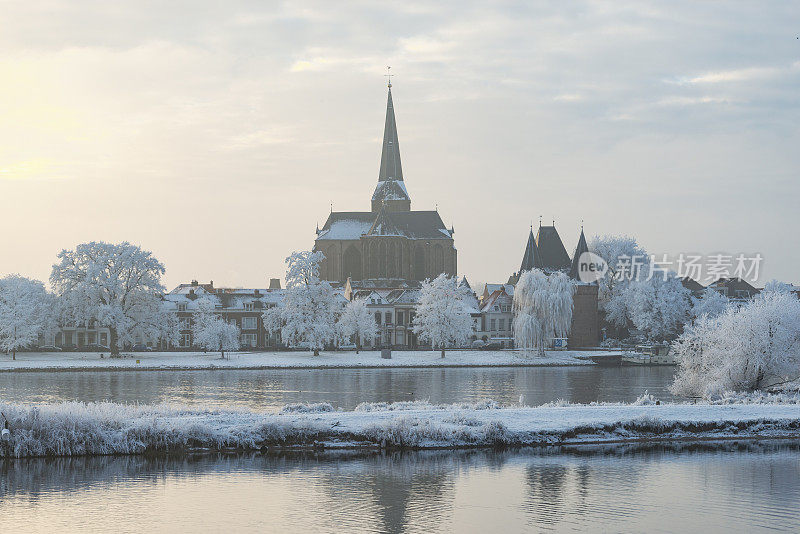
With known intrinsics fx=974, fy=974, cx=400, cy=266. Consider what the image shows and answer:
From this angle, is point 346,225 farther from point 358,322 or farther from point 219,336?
point 219,336

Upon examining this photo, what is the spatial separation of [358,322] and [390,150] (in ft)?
159

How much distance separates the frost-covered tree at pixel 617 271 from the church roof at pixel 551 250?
11.6ft

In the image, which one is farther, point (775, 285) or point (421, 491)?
point (775, 285)

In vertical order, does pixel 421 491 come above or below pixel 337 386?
below

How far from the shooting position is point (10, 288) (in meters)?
85.2

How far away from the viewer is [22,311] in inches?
3228

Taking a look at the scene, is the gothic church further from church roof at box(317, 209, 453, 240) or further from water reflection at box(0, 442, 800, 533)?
water reflection at box(0, 442, 800, 533)

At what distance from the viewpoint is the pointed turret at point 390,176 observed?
140500 mm

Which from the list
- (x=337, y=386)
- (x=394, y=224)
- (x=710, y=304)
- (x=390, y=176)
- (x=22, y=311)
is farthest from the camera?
(x=390, y=176)

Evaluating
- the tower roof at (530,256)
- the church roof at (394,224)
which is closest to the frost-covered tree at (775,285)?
the tower roof at (530,256)

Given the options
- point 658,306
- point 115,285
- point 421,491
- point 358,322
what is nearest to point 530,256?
point 658,306

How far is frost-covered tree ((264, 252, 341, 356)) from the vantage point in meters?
81.6

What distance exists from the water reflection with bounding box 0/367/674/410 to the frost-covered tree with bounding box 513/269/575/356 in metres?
9.61

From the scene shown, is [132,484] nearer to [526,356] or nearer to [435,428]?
[435,428]
